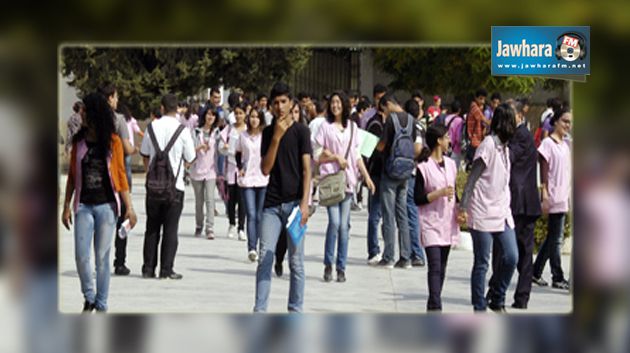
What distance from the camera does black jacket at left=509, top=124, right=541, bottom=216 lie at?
8.38 metres

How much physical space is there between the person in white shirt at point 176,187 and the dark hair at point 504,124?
89.3 inches

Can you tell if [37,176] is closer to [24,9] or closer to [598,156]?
[24,9]

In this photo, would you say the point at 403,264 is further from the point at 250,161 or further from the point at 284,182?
the point at 284,182

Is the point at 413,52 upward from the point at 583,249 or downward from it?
upward

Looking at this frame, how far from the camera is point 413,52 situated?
17859 millimetres

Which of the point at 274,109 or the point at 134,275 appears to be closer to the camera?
the point at 274,109

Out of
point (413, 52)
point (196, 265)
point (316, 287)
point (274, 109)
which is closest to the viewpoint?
point (274, 109)

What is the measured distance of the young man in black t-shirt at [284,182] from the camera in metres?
7.70

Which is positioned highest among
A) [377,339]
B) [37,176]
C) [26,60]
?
[26,60]

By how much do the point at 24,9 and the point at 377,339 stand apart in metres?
2.32

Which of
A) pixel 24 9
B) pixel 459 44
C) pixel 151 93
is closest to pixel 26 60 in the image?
pixel 24 9

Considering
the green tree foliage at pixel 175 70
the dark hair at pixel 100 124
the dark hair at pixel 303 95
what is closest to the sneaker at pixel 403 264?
the dark hair at pixel 100 124

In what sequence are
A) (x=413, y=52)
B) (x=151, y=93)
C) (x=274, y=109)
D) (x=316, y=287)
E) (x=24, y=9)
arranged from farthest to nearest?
1. (x=151, y=93)
2. (x=413, y=52)
3. (x=316, y=287)
4. (x=274, y=109)
5. (x=24, y=9)

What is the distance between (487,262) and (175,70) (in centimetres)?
1310
